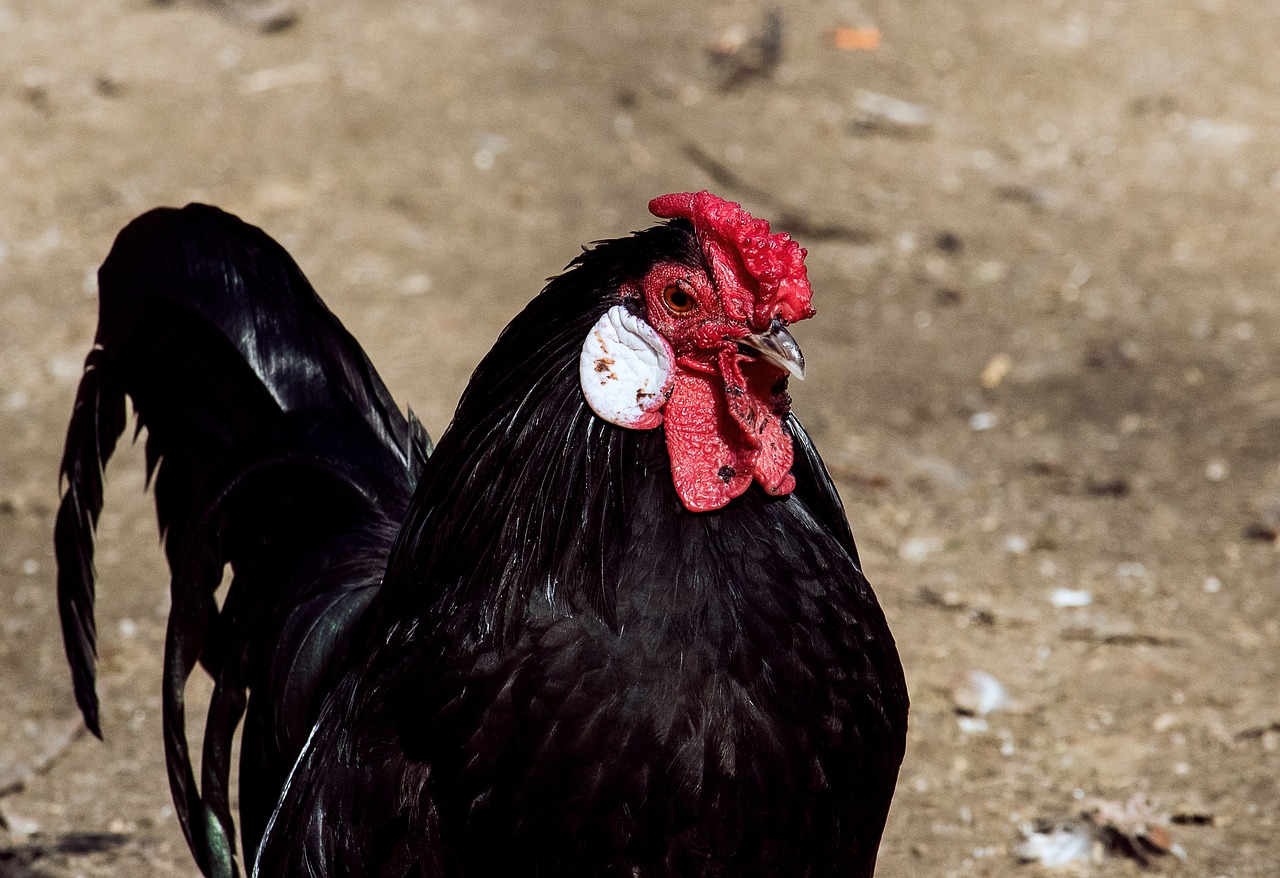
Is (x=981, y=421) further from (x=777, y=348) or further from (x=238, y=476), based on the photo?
(x=777, y=348)

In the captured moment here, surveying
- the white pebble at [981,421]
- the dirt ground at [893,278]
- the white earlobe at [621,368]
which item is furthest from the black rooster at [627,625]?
the white pebble at [981,421]

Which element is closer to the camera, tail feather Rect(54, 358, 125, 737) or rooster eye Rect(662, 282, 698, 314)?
rooster eye Rect(662, 282, 698, 314)

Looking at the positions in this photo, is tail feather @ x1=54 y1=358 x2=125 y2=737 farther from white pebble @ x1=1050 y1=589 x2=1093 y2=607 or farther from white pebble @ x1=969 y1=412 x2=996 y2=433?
white pebble @ x1=969 y1=412 x2=996 y2=433

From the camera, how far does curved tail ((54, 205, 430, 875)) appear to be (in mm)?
3684

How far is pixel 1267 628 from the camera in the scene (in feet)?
17.7

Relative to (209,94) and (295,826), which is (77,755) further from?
(209,94)

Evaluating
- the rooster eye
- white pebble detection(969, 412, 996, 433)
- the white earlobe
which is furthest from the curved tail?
white pebble detection(969, 412, 996, 433)

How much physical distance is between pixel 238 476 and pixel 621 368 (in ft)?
4.56

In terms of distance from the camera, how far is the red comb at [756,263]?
9.01 feet

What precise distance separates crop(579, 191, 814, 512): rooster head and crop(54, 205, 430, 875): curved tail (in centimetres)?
113

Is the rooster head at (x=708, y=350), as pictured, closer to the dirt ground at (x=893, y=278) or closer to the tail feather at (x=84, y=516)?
the tail feather at (x=84, y=516)

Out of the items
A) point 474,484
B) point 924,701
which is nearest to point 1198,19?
point 924,701

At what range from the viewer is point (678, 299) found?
9.20ft

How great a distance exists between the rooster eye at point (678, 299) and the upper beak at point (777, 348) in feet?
0.39
